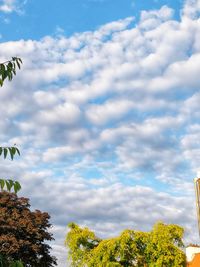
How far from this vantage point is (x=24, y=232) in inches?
2158

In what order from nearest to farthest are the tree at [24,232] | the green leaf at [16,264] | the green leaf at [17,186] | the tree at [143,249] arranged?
the green leaf at [16,264], the green leaf at [17,186], the tree at [143,249], the tree at [24,232]

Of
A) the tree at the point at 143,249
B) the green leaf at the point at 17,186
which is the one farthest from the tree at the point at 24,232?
the green leaf at the point at 17,186

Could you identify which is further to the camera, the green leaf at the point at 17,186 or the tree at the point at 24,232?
the tree at the point at 24,232

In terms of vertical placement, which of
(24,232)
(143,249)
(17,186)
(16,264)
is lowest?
(16,264)

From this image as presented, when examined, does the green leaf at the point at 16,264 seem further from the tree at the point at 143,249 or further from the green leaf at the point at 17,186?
the tree at the point at 143,249

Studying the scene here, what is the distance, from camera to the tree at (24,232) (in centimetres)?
5259

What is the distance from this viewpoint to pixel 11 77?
7672mm

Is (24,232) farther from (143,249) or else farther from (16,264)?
(16,264)

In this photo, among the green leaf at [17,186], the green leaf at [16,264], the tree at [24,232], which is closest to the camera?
the green leaf at [16,264]

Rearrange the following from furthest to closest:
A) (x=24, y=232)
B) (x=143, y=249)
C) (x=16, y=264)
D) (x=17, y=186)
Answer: (x=24, y=232), (x=143, y=249), (x=17, y=186), (x=16, y=264)

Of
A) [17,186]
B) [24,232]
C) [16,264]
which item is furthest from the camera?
[24,232]

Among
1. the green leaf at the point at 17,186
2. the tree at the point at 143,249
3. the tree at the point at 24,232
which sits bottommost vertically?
the green leaf at the point at 17,186

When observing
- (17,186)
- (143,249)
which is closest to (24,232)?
(143,249)

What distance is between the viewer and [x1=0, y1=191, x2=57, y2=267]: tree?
52594mm
